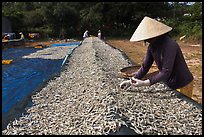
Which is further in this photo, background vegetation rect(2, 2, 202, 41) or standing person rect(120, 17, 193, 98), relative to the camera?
background vegetation rect(2, 2, 202, 41)

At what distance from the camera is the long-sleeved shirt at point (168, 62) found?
2650 mm

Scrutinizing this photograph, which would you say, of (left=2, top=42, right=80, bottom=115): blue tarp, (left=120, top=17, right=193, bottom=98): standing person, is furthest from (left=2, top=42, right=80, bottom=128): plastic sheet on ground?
(left=120, top=17, right=193, bottom=98): standing person

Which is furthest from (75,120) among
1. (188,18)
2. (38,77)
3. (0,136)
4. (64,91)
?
(188,18)

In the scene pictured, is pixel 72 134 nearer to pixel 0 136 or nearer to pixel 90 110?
pixel 90 110

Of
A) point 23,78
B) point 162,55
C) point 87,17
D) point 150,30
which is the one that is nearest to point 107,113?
point 162,55

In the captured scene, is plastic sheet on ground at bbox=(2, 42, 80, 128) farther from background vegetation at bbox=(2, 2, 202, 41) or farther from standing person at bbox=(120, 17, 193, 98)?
background vegetation at bbox=(2, 2, 202, 41)

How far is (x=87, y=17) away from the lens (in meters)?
26.8

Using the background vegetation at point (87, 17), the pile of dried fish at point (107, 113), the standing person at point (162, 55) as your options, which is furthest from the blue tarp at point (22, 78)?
the background vegetation at point (87, 17)

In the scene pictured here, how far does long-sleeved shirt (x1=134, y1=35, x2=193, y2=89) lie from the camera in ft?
8.70

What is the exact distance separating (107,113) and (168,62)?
0.91 m

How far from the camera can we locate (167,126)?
2779 mm

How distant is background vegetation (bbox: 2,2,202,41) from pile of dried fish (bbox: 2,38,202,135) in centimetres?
2152

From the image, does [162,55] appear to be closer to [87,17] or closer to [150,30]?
[150,30]

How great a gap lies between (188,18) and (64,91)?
20547mm
